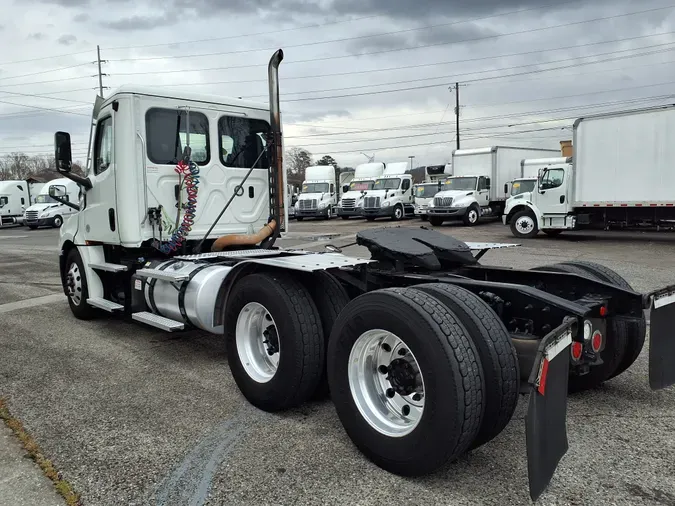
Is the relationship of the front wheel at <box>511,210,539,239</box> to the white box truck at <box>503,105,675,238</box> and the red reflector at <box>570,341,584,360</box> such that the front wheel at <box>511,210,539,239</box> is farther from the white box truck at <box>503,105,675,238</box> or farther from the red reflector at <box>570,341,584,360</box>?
the red reflector at <box>570,341,584,360</box>

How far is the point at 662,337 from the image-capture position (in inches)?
140

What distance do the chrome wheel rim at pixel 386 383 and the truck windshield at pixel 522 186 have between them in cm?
1938

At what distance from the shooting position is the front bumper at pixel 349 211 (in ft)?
98.1

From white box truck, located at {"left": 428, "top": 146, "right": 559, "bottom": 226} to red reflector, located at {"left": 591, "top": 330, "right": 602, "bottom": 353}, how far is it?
21457mm

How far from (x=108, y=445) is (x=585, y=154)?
1733 cm

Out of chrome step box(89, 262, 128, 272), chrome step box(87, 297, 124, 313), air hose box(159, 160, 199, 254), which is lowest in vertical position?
chrome step box(87, 297, 124, 313)

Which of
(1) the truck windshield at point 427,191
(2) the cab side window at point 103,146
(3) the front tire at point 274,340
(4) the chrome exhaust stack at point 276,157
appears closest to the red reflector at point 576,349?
(3) the front tire at point 274,340

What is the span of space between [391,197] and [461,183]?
463cm

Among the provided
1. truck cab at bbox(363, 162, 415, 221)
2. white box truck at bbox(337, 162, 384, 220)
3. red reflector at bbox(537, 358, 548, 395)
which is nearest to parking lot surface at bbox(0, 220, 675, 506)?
red reflector at bbox(537, 358, 548, 395)

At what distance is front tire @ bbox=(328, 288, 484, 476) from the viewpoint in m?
2.79

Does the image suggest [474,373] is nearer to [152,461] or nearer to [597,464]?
[597,464]

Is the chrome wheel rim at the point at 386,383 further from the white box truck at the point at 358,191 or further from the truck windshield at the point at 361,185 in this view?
the truck windshield at the point at 361,185

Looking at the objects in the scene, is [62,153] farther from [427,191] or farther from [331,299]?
[427,191]

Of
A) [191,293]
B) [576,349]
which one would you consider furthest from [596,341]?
[191,293]
